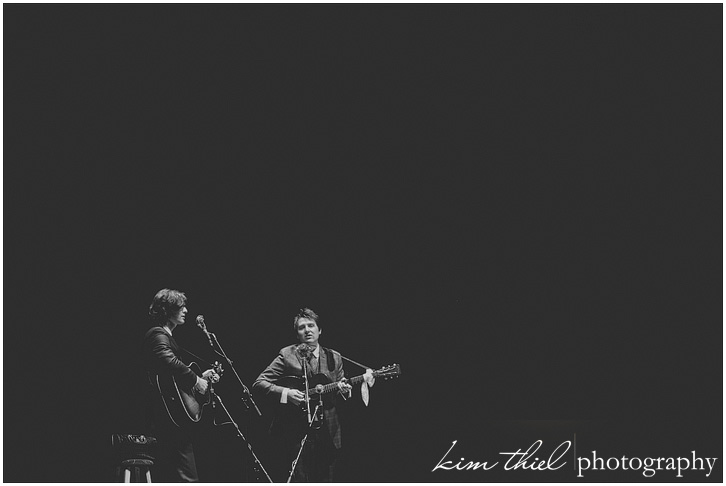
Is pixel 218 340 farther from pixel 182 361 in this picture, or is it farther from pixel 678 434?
pixel 678 434

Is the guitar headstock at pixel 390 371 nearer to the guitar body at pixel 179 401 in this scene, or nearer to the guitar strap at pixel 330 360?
the guitar strap at pixel 330 360

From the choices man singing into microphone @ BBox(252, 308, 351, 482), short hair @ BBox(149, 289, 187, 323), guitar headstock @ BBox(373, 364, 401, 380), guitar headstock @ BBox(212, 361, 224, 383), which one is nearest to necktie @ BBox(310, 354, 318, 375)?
man singing into microphone @ BBox(252, 308, 351, 482)

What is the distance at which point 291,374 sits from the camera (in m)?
6.07

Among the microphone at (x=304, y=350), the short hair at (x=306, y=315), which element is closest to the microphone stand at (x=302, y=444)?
the microphone at (x=304, y=350)

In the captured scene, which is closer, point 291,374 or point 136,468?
point 136,468

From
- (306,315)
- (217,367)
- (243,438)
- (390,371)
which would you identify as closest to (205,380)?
(217,367)

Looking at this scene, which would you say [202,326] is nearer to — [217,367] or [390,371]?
[217,367]

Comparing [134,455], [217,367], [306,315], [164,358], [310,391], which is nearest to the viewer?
[134,455]

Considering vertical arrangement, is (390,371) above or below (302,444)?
above

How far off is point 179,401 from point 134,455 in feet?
1.31

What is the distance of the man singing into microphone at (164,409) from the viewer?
586 cm

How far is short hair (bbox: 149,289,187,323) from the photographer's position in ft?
19.9

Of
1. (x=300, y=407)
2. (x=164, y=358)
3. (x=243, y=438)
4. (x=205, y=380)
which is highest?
(x=164, y=358)

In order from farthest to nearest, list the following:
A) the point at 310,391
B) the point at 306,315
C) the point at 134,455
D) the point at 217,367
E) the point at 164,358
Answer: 1. the point at 306,315
2. the point at 217,367
3. the point at 310,391
4. the point at 164,358
5. the point at 134,455
